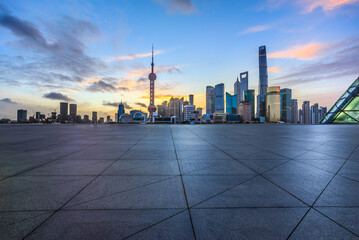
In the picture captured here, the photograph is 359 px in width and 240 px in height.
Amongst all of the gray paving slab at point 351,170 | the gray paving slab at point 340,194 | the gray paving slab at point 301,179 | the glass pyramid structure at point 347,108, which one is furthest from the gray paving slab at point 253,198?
the glass pyramid structure at point 347,108

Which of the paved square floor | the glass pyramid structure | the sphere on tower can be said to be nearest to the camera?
the paved square floor

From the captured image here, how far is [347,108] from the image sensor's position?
45.1 metres

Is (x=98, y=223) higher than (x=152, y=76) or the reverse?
the reverse

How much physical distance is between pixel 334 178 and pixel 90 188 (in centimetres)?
568

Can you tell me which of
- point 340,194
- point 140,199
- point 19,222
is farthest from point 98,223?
point 340,194

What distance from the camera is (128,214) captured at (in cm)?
254

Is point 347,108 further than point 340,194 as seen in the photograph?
Yes

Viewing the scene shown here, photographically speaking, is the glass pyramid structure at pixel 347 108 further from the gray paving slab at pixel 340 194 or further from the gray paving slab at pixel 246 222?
the gray paving slab at pixel 246 222

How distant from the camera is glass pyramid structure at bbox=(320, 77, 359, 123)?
141 ft

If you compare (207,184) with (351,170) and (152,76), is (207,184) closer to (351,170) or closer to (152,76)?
(351,170)

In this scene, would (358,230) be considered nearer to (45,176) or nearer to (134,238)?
(134,238)

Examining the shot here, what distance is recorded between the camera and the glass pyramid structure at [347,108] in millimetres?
42938

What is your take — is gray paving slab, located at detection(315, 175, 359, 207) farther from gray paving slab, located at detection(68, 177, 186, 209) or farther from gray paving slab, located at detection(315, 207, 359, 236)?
gray paving slab, located at detection(68, 177, 186, 209)

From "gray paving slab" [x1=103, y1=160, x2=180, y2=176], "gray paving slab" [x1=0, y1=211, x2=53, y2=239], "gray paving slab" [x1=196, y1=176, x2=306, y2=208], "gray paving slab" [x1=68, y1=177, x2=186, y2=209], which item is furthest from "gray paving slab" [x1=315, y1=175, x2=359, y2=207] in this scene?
"gray paving slab" [x1=0, y1=211, x2=53, y2=239]
